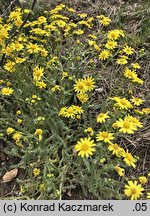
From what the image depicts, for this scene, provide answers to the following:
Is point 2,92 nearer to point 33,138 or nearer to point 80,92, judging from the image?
point 33,138

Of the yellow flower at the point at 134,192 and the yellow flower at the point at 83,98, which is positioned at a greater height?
the yellow flower at the point at 83,98

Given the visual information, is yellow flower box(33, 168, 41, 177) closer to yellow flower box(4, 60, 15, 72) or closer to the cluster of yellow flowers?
the cluster of yellow flowers

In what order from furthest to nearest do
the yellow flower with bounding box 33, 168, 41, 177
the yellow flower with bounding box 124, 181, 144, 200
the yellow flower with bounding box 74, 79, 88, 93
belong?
1. the yellow flower with bounding box 74, 79, 88, 93
2. the yellow flower with bounding box 33, 168, 41, 177
3. the yellow flower with bounding box 124, 181, 144, 200

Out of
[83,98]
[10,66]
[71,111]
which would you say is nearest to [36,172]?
[71,111]

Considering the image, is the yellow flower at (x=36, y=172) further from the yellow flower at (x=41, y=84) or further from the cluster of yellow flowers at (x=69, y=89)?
the yellow flower at (x=41, y=84)

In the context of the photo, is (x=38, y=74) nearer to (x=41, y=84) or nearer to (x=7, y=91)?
(x=41, y=84)

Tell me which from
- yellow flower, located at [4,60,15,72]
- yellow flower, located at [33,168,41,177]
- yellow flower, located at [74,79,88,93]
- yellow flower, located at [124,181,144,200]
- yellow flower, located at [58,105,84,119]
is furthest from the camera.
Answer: yellow flower, located at [4,60,15,72]

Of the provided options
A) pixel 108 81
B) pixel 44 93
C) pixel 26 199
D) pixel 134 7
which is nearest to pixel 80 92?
pixel 44 93

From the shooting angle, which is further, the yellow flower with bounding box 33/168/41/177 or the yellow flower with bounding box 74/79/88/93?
the yellow flower with bounding box 74/79/88/93

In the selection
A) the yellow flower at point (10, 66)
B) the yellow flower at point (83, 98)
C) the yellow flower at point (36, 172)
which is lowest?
the yellow flower at point (36, 172)

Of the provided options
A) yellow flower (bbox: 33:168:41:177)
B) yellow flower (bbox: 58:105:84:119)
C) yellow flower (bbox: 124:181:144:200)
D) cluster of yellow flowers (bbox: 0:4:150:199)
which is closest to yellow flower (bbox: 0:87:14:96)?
cluster of yellow flowers (bbox: 0:4:150:199)

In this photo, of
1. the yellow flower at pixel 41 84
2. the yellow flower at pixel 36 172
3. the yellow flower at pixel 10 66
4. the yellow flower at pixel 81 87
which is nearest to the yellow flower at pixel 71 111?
the yellow flower at pixel 81 87

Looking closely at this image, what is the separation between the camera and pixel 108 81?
3064mm

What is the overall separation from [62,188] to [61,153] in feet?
1.20
